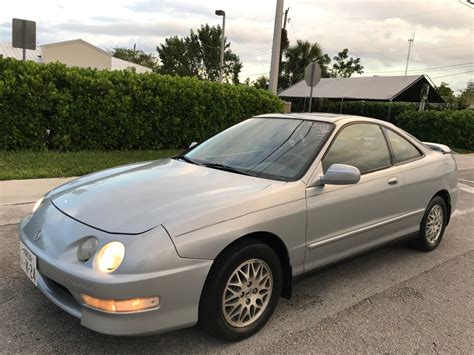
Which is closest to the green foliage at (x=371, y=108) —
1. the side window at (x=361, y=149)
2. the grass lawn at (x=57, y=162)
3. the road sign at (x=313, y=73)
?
the road sign at (x=313, y=73)

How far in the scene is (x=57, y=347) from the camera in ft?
8.91

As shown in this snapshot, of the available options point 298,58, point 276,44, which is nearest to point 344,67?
point 298,58

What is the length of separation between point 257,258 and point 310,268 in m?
0.63

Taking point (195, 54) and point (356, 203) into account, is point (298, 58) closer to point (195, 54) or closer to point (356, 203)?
point (195, 54)

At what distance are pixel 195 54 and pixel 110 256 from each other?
154 feet

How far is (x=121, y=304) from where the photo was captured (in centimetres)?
239

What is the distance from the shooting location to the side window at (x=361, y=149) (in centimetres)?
370

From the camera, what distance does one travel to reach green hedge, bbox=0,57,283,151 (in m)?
8.44

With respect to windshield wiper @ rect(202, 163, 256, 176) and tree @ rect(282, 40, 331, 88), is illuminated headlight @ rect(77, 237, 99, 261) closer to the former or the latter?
windshield wiper @ rect(202, 163, 256, 176)

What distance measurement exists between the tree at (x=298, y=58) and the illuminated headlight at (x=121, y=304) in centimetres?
4024

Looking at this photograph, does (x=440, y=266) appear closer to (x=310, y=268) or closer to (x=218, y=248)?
(x=310, y=268)

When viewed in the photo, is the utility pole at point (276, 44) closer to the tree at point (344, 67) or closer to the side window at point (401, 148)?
the side window at point (401, 148)

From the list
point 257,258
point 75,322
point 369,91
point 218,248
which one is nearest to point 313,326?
point 257,258

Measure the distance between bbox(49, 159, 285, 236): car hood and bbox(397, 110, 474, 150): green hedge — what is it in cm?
1547
